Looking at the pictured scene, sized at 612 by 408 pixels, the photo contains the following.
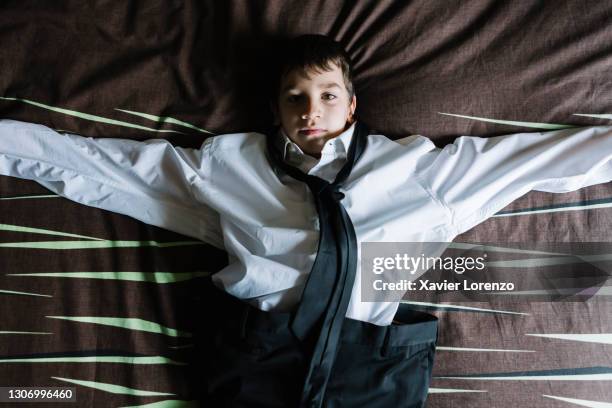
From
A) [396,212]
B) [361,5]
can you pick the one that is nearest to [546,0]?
[361,5]

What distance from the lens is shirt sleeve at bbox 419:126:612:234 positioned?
3.60 feet

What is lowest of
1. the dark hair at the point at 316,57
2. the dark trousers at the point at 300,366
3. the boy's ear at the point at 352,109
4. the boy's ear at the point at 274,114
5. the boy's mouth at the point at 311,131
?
the dark trousers at the point at 300,366

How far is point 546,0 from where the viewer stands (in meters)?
1.22

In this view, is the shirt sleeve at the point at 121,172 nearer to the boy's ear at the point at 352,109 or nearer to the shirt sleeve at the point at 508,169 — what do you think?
the boy's ear at the point at 352,109

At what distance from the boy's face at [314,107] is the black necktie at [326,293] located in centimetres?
12

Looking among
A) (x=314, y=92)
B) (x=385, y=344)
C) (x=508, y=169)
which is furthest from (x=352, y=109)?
(x=385, y=344)

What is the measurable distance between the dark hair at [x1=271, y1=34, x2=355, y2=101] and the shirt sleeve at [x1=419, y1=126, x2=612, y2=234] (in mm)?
261

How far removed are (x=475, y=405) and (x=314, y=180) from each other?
568mm

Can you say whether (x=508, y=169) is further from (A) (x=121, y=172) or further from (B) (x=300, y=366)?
(A) (x=121, y=172)

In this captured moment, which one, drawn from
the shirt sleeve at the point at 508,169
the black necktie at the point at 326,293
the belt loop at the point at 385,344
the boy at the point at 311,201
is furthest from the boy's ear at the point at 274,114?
the belt loop at the point at 385,344

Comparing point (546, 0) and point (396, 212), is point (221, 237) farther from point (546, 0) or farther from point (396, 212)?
point (546, 0)

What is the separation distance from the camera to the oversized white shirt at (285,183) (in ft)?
3.51

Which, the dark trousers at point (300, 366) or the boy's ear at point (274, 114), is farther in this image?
the boy's ear at point (274, 114)

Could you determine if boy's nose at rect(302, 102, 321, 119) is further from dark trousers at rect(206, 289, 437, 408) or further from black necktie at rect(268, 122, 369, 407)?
dark trousers at rect(206, 289, 437, 408)
